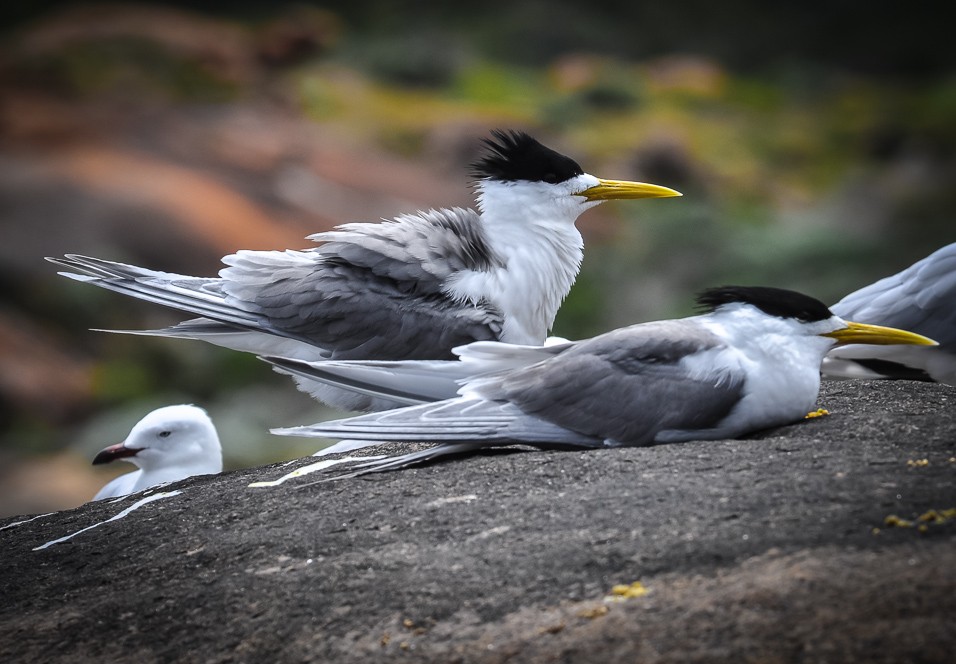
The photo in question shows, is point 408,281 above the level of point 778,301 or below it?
above

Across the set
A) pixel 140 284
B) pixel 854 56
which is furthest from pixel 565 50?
pixel 140 284

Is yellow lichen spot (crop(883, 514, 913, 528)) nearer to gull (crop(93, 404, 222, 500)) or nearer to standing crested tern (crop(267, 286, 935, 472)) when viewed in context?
standing crested tern (crop(267, 286, 935, 472))

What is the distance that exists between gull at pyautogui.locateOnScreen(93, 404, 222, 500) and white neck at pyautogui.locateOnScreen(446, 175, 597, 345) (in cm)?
175

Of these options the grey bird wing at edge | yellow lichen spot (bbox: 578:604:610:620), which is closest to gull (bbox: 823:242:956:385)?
the grey bird wing at edge

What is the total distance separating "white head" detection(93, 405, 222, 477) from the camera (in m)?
5.53

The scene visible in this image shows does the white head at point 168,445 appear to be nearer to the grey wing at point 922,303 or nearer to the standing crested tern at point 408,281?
the standing crested tern at point 408,281

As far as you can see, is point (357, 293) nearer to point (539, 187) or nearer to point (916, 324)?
point (539, 187)

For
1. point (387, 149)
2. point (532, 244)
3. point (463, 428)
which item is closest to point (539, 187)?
point (532, 244)

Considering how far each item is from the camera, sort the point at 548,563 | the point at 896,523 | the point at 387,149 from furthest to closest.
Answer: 1. the point at 387,149
2. the point at 548,563
3. the point at 896,523

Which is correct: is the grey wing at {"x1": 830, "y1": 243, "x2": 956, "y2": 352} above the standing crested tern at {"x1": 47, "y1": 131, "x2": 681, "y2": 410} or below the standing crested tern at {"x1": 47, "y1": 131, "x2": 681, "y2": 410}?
below

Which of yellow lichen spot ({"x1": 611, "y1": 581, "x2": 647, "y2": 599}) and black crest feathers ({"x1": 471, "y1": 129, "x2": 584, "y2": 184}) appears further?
black crest feathers ({"x1": 471, "y1": 129, "x2": 584, "y2": 184})

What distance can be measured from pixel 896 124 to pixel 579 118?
5409 millimetres

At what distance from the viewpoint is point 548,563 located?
3.13 metres

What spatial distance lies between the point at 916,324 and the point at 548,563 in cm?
296
